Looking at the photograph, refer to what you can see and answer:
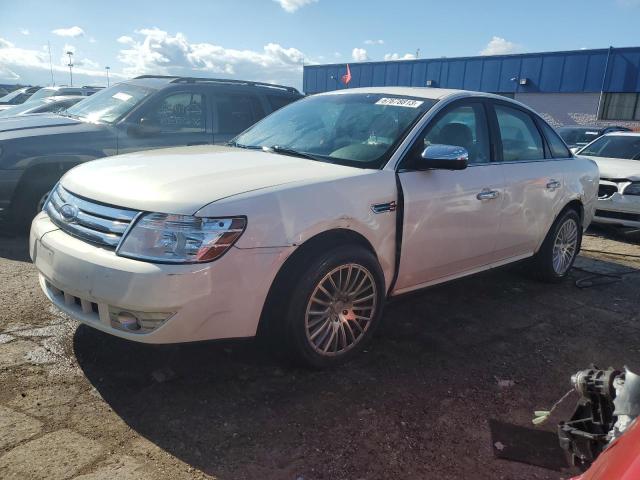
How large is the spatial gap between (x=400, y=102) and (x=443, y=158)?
2.50 ft

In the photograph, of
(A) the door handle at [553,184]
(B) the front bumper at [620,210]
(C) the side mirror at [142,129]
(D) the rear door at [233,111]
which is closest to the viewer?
(A) the door handle at [553,184]

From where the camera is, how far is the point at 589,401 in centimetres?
186

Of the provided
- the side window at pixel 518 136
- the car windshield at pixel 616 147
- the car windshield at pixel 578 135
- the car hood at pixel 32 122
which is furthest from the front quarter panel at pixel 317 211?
the car windshield at pixel 578 135

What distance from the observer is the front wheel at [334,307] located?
9.85 feet

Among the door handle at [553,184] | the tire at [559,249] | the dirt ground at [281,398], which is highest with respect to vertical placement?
the door handle at [553,184]

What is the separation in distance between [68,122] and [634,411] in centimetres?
610

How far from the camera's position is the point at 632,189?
24.7ft

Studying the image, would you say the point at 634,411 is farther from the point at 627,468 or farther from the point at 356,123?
the point at 356,123

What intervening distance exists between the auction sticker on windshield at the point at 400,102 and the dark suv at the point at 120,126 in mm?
3074

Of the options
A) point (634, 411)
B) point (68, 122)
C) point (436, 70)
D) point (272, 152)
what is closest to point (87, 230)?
point (272, 152)

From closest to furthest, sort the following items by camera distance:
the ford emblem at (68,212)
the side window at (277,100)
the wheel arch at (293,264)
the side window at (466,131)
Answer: the wheel arch at (293,264) < the ford emblem at (68,212) < the side window at (466,131) < the side window at (277,100)

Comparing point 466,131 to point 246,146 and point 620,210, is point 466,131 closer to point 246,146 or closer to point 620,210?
point 246,146

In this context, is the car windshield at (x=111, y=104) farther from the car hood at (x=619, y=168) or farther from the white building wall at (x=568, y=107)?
the white building wall at (x=568, y=107)

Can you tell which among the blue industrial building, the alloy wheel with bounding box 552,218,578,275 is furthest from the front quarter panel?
the blue industrial building
